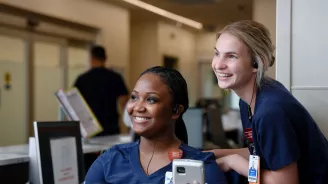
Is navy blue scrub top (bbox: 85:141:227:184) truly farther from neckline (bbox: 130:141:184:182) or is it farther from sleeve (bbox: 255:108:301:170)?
sleeve (bbox: 255:108:301:170)

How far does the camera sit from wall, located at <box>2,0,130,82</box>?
6.32 m

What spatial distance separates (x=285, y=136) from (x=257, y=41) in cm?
31

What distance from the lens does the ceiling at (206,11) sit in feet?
24.3

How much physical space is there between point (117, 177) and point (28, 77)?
513 centimetres

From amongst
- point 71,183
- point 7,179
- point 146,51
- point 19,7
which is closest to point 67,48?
point 19,7

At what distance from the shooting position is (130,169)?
141cm

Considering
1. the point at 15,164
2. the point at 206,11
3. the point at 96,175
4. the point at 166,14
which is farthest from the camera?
the point at 166,14

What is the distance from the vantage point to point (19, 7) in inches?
229

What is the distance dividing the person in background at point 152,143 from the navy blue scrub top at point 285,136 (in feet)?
0.57

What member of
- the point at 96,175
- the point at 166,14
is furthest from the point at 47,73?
the point at 96,175

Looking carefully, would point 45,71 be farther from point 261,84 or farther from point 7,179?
point 261,84

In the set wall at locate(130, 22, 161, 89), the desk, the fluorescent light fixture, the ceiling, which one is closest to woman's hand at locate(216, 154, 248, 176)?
the desk

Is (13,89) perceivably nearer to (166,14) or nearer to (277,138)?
(166,14)

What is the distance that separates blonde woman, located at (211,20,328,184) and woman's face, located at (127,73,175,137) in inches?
7.6
